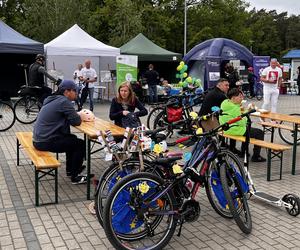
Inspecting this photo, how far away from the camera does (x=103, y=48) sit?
666 inches

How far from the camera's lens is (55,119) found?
5.57 metres

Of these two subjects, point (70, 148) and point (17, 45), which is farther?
point (17, 45)

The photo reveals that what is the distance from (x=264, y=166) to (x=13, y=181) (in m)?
3.97

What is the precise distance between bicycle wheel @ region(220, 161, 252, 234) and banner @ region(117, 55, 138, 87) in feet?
42.0

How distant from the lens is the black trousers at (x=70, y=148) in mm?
5582

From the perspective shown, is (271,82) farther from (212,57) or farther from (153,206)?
(212,57)

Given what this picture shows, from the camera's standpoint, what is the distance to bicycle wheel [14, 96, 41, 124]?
436 inches

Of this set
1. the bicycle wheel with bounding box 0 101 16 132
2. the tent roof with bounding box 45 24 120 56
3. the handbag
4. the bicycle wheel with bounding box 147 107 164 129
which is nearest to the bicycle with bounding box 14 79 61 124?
the bicycle wheel with bounding box 0 101 16 132

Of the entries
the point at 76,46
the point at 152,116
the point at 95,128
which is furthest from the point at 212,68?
the point at 95,128

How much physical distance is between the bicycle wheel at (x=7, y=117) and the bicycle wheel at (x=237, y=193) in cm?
739

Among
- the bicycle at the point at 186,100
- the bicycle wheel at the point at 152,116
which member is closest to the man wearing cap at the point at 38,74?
the bicycle wheel at the point at 152,116

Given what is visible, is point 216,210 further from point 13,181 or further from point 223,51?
point 223,51

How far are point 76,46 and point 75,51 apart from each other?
1.04ft

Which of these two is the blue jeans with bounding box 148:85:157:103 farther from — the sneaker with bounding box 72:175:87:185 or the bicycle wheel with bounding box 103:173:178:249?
the bicycle wheel with bounding box 103:173:178:249
